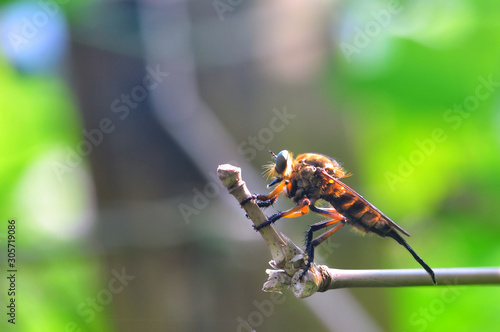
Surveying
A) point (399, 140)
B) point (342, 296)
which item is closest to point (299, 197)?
point (342, 296)

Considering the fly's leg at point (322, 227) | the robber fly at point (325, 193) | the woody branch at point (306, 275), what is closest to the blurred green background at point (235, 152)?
the robber fly at point (325, 193)

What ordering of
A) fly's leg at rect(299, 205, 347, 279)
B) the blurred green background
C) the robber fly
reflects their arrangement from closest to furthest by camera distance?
fly's leg at rect(299, 205, 347, 279) → the robber fly → the blurred green background

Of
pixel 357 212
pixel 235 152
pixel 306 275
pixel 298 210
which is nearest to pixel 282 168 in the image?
pixel 298 210

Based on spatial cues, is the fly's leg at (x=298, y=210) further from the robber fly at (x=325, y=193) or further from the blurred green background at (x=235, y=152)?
the blurred green background at (x=235, y=152)

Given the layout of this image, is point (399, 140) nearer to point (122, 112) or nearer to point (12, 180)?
point (122, 112)

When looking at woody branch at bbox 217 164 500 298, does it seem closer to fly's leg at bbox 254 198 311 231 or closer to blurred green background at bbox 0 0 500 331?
fly's leg at bbox 254 198 311 231

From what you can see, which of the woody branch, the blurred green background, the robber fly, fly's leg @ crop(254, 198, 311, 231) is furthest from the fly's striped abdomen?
the woody branch

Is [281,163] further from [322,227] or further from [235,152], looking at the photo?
[235,152]

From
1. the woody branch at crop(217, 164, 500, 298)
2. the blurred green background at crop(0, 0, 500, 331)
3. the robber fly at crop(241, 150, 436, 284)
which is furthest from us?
the blurred green background at crop(0, 0, 500, 331)
